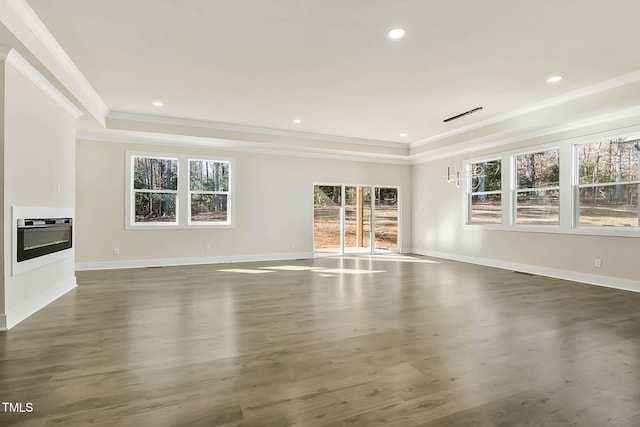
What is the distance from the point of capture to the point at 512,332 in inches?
121

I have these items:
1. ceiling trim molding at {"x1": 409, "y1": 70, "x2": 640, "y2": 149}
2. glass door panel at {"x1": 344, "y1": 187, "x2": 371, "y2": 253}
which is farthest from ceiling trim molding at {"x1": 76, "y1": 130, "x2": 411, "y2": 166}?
ceiling trim molding at {"x1": 409, "y1": 70, "x2": 640, "y2": 149}

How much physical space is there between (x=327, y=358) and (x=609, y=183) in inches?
214

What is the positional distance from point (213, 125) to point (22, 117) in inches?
A: 129

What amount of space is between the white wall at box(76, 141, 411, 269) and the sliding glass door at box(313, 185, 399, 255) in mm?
234

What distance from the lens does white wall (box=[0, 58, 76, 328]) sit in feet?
10.5

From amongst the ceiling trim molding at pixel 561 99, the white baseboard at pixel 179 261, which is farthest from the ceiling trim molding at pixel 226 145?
the white baseboard at pixel 179 261

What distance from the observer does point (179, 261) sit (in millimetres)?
7027

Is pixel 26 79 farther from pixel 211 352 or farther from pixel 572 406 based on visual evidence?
Result: pixel 572 406

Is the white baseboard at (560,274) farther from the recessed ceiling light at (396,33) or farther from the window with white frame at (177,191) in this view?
the window with white frame at (177,191)

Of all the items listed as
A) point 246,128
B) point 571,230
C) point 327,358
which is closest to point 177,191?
point 246,128

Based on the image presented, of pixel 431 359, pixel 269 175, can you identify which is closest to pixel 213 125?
pixel 269 175

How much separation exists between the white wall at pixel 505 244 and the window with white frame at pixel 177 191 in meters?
5.13

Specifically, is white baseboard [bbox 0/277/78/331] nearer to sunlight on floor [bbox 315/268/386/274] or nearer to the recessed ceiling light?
sunlight on floor [bbox 315/268/386/274]

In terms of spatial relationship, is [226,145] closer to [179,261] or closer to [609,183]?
[179,261]
